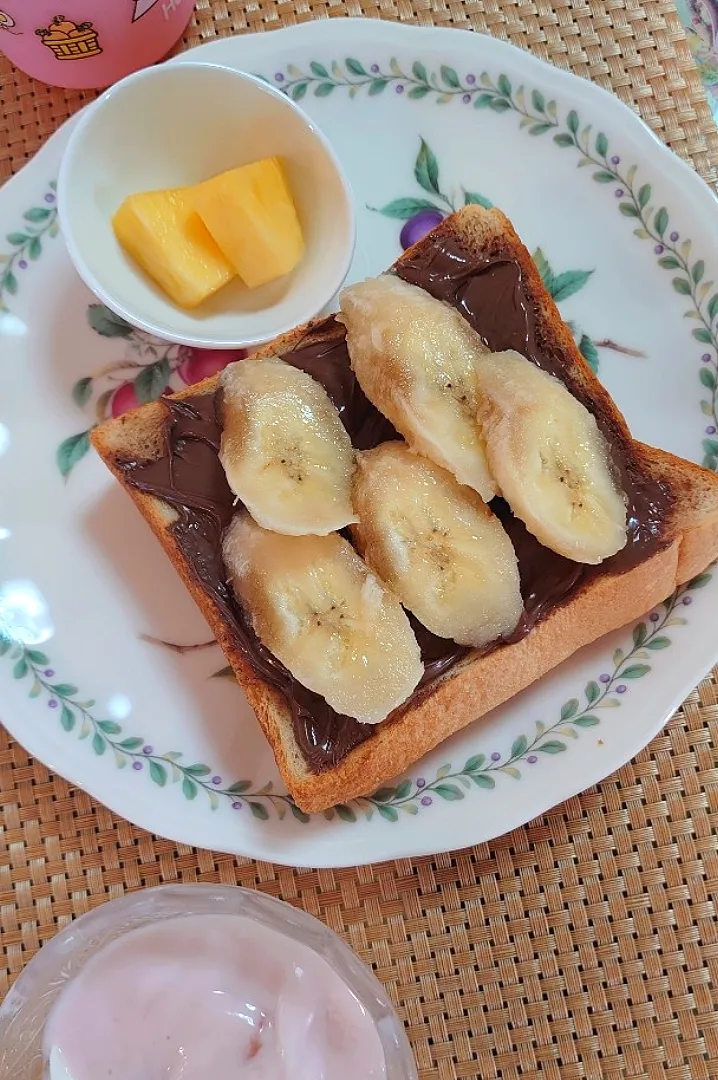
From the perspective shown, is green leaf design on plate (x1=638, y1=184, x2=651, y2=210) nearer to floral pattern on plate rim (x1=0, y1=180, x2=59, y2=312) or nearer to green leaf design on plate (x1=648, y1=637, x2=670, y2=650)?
green leaf design on plate (x1=648, y1=637, x2=670, y2=650)

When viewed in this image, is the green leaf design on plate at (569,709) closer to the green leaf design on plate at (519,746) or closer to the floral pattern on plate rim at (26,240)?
the green leaf design on plate at (519,746)

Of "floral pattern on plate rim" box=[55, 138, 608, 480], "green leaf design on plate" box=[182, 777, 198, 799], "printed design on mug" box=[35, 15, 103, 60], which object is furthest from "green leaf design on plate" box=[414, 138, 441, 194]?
"green leaf design on plate" box=[182, 777, 198, 799]

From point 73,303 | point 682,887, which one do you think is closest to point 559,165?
point 73,303

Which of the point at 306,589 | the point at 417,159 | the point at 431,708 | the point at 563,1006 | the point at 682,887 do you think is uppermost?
the point at 417,159

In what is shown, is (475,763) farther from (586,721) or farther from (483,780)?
(586,721)

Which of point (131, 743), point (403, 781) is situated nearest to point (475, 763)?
point (403, 781)

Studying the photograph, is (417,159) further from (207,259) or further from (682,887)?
(682,887)
